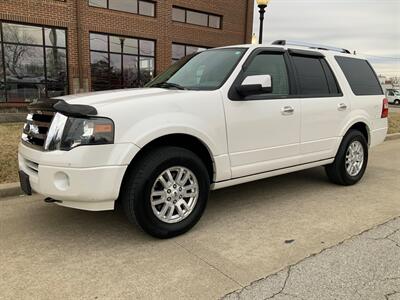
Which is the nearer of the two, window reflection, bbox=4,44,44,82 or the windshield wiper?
the windshield wiper

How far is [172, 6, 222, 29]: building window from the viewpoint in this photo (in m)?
17.7

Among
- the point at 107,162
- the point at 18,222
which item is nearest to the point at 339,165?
the point at 107,162

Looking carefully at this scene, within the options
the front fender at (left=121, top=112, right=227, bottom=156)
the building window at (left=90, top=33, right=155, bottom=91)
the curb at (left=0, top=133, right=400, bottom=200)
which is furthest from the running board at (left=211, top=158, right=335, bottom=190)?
the building window at (left=90, top=33, right=155, bottom=91)

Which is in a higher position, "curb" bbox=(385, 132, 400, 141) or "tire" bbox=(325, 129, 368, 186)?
"tire" bbox=(325, 129, 368, 186)

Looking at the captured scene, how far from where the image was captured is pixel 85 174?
3174 millimetres

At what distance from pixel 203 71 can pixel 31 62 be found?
38.3 feet

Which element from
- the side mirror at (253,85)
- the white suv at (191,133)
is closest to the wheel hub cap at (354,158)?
the white suv at (191,133)

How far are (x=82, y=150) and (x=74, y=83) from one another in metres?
12.6

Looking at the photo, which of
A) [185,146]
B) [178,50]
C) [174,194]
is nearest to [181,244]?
[174,194]

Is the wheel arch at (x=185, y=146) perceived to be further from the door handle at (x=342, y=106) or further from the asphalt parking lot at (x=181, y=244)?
the door handle at (x=342, y=106)

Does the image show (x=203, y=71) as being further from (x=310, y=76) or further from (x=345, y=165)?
(x=345, y=165)

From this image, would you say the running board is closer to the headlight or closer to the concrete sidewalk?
the concrete sidewalk

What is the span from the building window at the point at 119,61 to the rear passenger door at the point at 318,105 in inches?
473

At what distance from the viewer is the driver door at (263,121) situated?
4.05 meters
